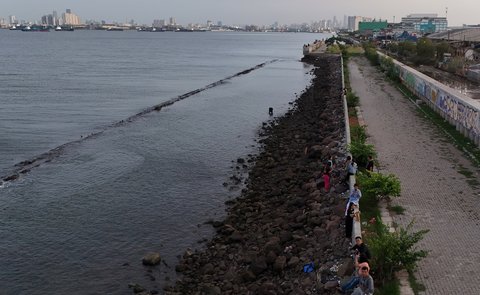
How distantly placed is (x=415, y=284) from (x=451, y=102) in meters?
21.2

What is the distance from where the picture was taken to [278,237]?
18469 mm

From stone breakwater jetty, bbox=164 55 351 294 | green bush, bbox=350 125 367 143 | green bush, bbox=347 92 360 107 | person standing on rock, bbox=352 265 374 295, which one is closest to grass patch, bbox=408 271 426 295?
person standing on rock, bbox=352 265 374 295

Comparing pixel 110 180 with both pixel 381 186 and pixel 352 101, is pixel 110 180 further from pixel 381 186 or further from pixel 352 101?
pixel 352 101

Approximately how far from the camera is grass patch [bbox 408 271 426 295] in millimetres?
11945

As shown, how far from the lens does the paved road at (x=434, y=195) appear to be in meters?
12.8

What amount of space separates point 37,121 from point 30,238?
88.5 feet

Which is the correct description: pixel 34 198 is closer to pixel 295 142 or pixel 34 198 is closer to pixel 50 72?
pixel 295 142

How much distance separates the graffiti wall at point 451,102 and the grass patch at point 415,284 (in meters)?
15.0

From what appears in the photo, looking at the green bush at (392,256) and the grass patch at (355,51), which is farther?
the grass patch at (355,51)

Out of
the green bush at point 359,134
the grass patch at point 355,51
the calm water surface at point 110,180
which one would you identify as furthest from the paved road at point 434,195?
the grass patch at point 355,51

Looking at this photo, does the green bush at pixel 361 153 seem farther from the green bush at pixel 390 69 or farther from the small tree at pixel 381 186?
the green bush at pixel 390 69

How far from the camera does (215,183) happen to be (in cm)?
2797

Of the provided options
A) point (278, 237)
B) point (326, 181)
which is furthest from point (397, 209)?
point (326, 181)

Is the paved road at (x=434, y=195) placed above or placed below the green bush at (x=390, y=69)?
below
